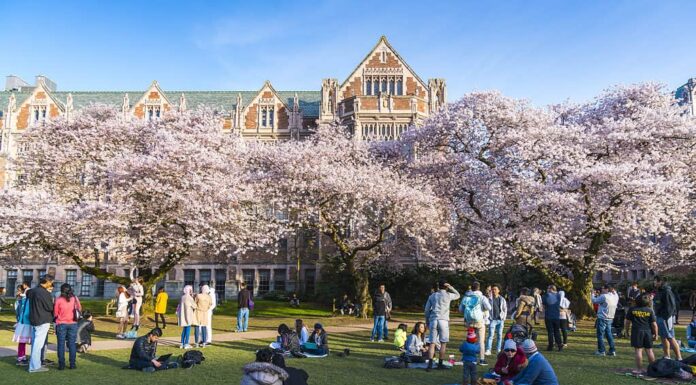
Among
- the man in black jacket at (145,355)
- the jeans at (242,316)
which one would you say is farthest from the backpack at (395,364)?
the jeans at (242,316)

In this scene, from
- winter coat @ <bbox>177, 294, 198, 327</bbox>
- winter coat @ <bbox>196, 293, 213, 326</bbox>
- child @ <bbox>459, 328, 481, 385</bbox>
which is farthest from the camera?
winter coat @ <bbox>196, 293, 213, 326</bbox>

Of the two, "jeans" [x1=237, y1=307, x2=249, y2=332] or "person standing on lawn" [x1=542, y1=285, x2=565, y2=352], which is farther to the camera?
"jeans" [x1=237, y1=307, x2=249, y2=332]

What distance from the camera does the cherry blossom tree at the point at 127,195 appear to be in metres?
24.0

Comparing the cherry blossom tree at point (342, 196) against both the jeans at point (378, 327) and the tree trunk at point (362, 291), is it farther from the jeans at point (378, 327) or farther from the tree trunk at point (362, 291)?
the jeans at point (378, 327)

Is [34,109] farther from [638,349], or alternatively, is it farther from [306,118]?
[638,349]

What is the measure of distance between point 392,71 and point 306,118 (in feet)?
29.0

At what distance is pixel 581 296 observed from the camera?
1037 inches

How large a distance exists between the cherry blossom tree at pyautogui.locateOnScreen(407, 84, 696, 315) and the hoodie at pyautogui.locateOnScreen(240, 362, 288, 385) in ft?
64.2

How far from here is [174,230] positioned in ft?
88.0

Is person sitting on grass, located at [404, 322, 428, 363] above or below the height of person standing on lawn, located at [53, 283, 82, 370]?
below

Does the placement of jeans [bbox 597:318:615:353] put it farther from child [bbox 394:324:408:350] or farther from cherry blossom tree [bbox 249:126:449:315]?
cherry blossom tree [bbox 249:126:449:315]

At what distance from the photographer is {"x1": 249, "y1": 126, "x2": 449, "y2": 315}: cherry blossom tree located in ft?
88.3

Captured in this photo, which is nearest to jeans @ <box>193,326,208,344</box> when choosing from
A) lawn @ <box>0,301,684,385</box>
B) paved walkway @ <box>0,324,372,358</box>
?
lawn @ <box>0,301,684,385</box>

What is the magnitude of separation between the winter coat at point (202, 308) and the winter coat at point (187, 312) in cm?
13
